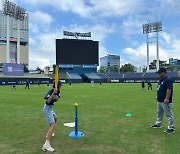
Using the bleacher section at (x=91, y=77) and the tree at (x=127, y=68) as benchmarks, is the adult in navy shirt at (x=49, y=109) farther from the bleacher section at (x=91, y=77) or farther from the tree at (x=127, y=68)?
the tree at (x=127, y=68)

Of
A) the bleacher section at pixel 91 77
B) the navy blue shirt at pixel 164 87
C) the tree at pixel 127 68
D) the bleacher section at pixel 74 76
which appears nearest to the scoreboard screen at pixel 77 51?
the bleacher section at pixel 91 77

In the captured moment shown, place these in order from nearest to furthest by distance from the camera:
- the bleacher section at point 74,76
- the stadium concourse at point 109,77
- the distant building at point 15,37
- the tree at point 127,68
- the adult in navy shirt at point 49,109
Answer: the adult in navy shirt at point 49,109 → the stadium concourse at point 109,77 → the bleacher section at point 74,76 → the distant building at point 15,37 → the tree at point 127,68

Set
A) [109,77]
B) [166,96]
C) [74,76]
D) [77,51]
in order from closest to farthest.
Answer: [166,96], [77,51], [74,76], [109,77]

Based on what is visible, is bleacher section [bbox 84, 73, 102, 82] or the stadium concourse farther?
bleacher section [bbox 84, 73, 102, 82]

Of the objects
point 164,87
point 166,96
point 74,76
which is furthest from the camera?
point 74,76

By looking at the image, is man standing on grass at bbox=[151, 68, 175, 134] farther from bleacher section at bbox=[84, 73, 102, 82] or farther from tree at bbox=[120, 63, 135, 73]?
tree at bbox=[120, 63, 135, 73]

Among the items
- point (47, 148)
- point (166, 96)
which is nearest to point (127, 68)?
point (166, 96)

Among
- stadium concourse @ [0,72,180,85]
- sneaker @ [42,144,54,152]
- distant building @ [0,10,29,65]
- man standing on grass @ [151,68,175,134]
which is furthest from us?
distant building @ [0,10,29,65]

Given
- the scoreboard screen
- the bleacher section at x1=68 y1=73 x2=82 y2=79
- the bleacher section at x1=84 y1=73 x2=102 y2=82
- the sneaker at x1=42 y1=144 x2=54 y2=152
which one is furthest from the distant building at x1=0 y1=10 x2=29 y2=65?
the sneaker at x1=42 y1=144 x2=54 y2=152

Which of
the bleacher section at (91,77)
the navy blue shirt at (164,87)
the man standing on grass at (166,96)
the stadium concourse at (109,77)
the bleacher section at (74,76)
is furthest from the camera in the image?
the bleacher section at (91,77)

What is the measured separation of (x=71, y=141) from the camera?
7.27 meters

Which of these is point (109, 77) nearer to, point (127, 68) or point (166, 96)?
point (127, 68)

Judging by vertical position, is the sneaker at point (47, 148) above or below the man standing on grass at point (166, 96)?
below

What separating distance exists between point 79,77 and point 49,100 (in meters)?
86.4
